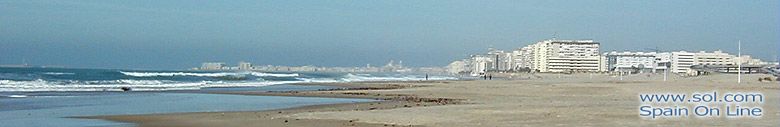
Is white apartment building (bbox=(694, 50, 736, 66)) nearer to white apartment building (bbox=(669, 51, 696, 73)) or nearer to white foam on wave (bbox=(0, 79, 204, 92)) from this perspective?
white apartment building (bbox=(669, 51, 696, 73))

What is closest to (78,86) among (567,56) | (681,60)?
(681,60)

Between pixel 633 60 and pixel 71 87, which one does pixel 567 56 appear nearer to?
pixel 633 60

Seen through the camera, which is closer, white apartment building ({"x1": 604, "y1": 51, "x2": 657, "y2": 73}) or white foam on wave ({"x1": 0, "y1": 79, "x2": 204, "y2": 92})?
white foam on wave ({"x1": 0, "y1": 79, "x2": 204, "y2": 92})

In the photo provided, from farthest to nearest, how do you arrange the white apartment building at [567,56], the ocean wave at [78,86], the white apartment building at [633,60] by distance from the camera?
the white apartment building at [567,56]
the white apartment building at [633,60]
the ocean wave at [78,86]

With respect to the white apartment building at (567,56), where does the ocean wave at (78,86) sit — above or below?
below

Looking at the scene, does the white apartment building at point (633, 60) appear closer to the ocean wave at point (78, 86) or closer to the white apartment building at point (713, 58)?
the white apartment building at point (713, 58)

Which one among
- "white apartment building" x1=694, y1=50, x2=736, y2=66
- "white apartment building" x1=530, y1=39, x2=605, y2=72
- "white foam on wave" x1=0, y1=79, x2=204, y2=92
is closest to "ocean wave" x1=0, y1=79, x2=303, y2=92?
"white foam on wave" x1=0, y1=79, x2=204, y2=92

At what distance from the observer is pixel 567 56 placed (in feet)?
618

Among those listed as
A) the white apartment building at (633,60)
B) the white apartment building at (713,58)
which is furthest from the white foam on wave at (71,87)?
the white apartment building at (633,60)

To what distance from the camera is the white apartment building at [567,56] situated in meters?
186

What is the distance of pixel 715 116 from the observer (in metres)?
13.5

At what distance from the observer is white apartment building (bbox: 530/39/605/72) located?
18550 centimetres

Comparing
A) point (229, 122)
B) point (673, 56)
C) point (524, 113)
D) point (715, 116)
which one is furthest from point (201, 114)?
point (673, 56)

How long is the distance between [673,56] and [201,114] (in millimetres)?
163352
